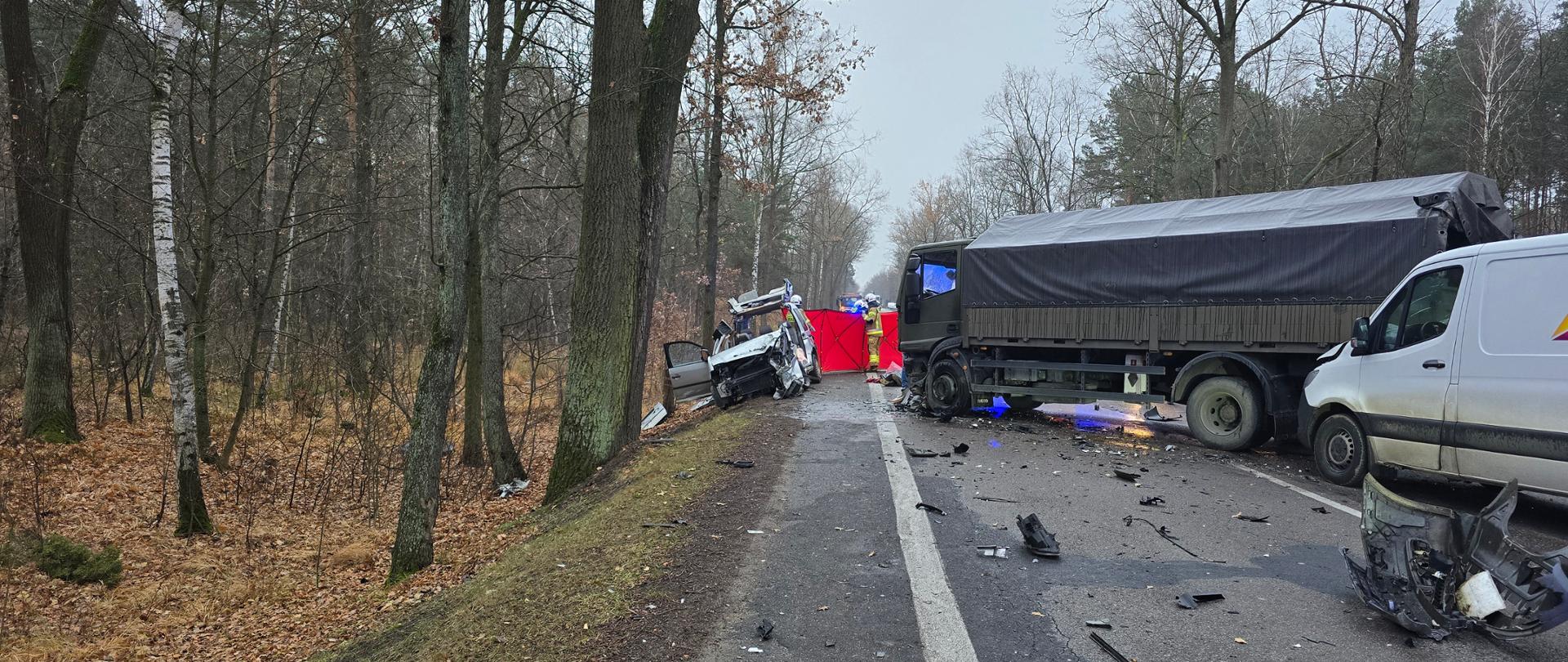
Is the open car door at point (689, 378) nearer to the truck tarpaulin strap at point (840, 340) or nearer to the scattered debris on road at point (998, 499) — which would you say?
the truck tarpaulin strap at point (840, 340)

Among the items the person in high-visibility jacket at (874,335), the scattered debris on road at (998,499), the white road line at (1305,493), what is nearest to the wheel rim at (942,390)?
the white road line at (1305,493)

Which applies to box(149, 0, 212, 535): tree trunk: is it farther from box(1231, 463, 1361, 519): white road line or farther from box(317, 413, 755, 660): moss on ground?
box(1231, 463, 1361, 519): white road line

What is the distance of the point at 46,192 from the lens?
1072 cm

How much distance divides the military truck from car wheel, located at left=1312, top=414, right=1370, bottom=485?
1184 millimetres

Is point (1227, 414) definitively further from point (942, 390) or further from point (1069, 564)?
point (1069, 564)

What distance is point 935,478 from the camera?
25.6 feet

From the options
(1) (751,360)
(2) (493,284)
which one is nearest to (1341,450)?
(1) (751,360)

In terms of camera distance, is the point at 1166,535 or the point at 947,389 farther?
the point at 947,389

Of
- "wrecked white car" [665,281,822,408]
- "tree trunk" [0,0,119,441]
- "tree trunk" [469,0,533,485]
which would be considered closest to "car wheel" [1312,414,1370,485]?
"wrecked white car" [665,281,822,408]

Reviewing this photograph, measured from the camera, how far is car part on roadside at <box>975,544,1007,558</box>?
5.25 metres

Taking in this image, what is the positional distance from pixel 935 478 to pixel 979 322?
4882mm

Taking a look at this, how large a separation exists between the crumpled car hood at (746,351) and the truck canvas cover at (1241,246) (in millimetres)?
4069

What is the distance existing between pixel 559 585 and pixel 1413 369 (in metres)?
7.08

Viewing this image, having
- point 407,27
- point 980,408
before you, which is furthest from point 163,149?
point 980,408
